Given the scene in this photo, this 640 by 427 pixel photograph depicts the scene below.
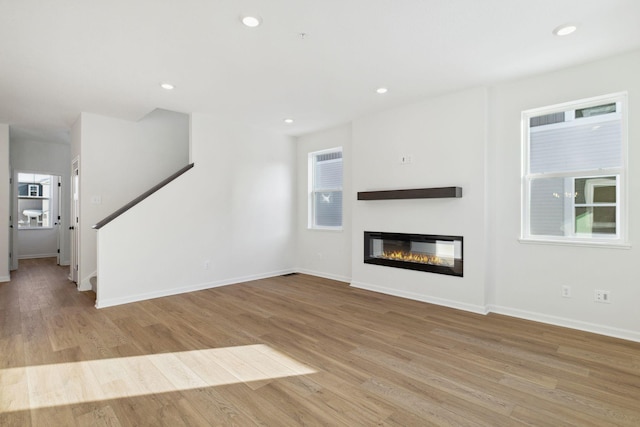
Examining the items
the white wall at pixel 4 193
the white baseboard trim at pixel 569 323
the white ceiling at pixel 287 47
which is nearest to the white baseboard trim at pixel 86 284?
the white wall at pixel 4 193

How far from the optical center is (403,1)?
2.19 meters

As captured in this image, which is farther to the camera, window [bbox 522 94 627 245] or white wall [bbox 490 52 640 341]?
window [bbox 522 94 627 245]

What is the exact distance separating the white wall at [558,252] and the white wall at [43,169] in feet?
27.6

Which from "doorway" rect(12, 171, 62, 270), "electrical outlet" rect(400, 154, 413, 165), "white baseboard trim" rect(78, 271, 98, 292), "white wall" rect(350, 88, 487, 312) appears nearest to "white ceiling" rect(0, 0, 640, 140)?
"white wall" rect(350, 88, 487, 312)

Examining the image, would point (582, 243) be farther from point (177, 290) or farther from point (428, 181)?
point (177, 290)

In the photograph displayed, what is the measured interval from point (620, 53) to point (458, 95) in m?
1.41

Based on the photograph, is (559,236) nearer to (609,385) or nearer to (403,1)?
(609,385)

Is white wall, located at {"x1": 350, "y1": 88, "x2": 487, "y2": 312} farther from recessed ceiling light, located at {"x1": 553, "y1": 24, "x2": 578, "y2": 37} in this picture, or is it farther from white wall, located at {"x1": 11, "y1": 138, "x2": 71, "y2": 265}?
white wall, located at {"x1": 11, "y1": 138, "x2": 71, "y2": 265}

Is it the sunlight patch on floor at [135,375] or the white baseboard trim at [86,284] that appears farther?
the white baseboard trim at [86,284]

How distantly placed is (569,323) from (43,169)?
31.6 ft

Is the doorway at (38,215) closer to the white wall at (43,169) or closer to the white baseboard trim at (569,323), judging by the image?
the white wall at (43,169)

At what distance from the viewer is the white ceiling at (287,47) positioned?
2.28 meters

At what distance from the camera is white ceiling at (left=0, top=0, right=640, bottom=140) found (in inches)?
89.7

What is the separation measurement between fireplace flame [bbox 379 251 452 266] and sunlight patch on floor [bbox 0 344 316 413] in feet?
7.67
